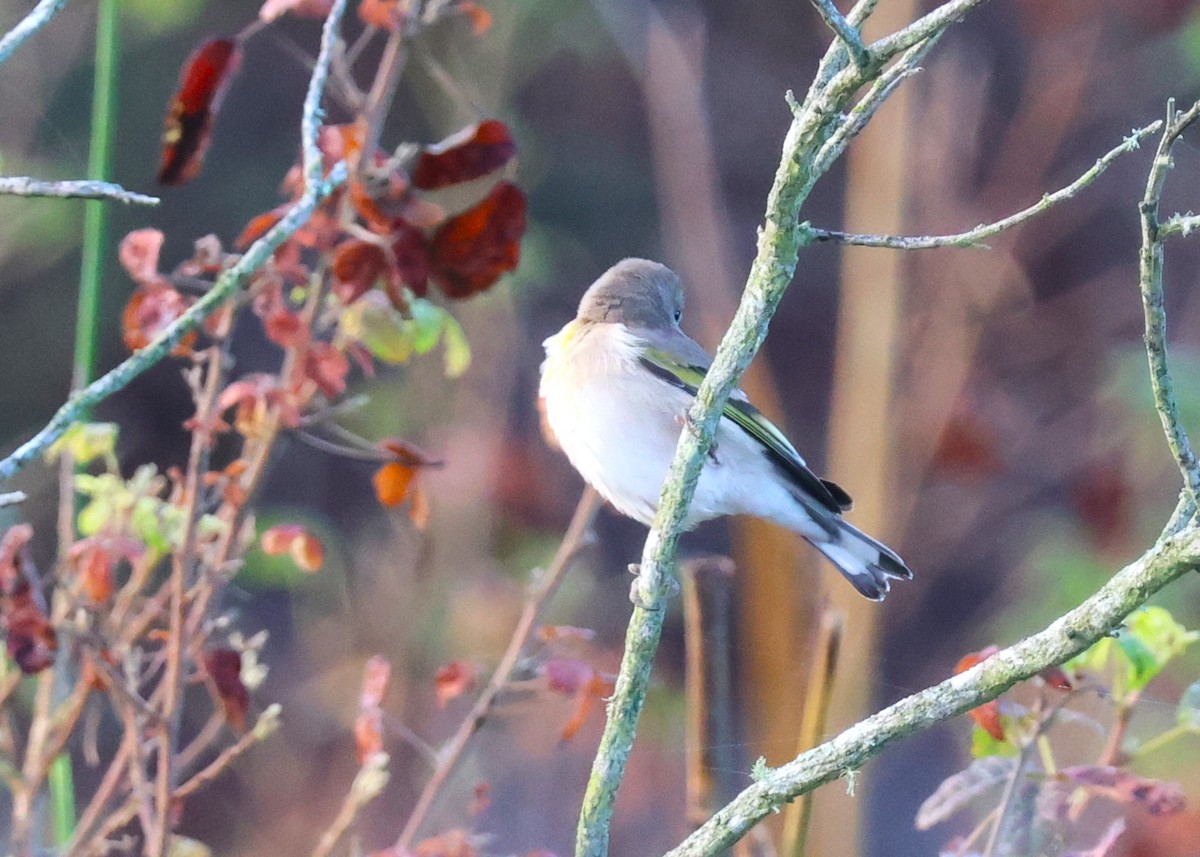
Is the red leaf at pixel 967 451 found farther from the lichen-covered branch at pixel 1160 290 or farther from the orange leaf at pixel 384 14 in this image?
the lichen-covered branch at pixel 1160 290

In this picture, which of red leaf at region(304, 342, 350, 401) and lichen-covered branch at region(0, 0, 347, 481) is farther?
red leaf at region(304, 342, 350, 401)

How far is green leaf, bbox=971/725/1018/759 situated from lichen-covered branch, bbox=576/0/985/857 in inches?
15.9

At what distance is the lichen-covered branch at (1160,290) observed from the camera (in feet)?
Result: 2.53

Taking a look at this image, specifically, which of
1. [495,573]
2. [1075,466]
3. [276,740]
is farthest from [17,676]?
[1075,466]

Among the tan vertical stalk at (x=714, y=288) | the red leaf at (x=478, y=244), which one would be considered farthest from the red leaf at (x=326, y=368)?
the tan vertical stalk at (x=714, y=288)

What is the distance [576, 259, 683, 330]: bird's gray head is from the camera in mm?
2092

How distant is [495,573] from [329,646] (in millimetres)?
529

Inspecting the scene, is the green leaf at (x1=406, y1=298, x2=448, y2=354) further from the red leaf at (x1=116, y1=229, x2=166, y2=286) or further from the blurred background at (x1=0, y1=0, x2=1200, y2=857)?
the blurred background at (x1=0, y1=0, x2=1200, y2=857)

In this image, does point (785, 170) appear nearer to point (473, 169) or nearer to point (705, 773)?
point (473, 169)

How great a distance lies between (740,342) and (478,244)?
0.50m

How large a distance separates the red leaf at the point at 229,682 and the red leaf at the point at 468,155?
54 centimetres

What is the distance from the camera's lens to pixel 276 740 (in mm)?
3746

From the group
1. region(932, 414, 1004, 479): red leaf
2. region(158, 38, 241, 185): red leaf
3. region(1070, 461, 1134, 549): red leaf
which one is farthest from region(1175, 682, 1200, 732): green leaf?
region(1070, 461, 1134, 549): red leaf

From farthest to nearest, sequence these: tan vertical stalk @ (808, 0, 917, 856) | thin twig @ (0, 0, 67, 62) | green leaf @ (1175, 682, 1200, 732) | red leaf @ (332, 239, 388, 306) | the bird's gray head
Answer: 1. tan vertical stalk @ (808, 0, 917, 856)
2. the bird's gray head
3. red leaf @ (332, 239, 388, 306)
4. green leaf @ (1175, 682, 1200, 732)
5. thin twig @ (0, 0, 67, 62)
